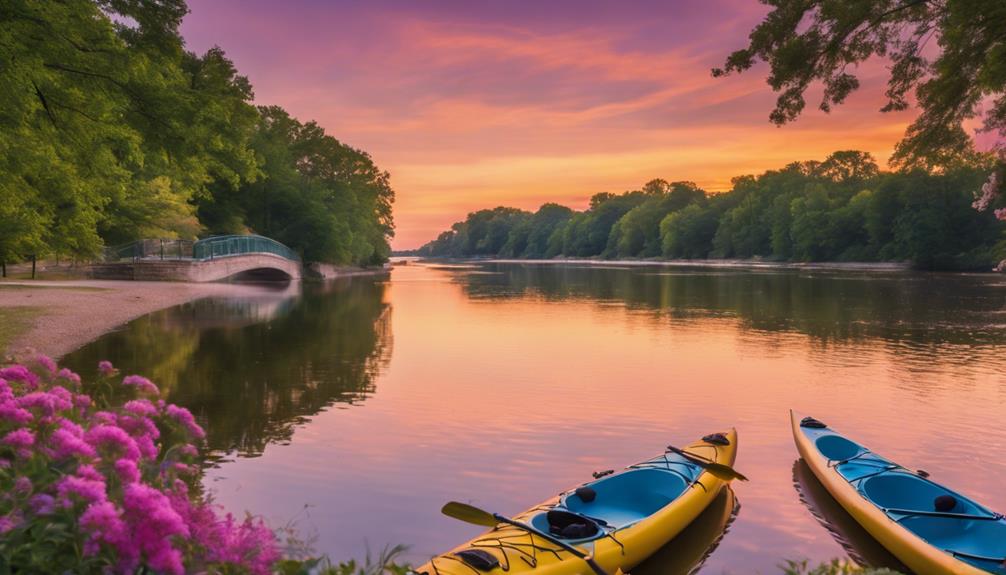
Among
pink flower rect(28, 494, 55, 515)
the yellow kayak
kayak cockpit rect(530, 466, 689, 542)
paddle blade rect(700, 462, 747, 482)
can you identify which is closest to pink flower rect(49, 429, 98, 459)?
pink flower rect(28, 494, 55, 515)

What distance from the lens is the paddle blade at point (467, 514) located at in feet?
22.5

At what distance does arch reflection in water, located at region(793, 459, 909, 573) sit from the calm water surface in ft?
0.11

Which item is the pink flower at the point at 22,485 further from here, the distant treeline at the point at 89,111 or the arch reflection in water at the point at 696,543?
the distant treeline at the point at 89,111

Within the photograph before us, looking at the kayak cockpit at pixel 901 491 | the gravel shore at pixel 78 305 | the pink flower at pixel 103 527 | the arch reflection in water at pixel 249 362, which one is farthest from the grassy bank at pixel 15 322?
the kayak cockpit at pixel 901 491

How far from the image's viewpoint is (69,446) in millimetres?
3793

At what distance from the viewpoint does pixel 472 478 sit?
33.7 feet

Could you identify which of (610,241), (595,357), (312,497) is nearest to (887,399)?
(595,357)

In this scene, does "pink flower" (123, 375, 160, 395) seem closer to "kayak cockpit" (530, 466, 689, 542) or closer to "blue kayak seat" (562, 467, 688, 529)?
"kayak cockpit" (530, 466, 689, 542)

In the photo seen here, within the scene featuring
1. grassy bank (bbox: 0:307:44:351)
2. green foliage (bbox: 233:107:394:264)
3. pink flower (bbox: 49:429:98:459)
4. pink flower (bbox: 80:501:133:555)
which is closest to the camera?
pink flower (bbox: 80:501:133:555)

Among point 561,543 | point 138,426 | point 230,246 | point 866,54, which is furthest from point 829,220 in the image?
point 138,426

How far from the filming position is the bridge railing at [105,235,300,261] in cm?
4603

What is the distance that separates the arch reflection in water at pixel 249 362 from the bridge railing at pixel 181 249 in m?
15.8

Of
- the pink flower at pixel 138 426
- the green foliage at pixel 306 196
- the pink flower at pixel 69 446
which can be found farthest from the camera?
the green foliage at pixel 306 196

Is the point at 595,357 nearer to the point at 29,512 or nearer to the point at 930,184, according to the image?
the point at 29,512
